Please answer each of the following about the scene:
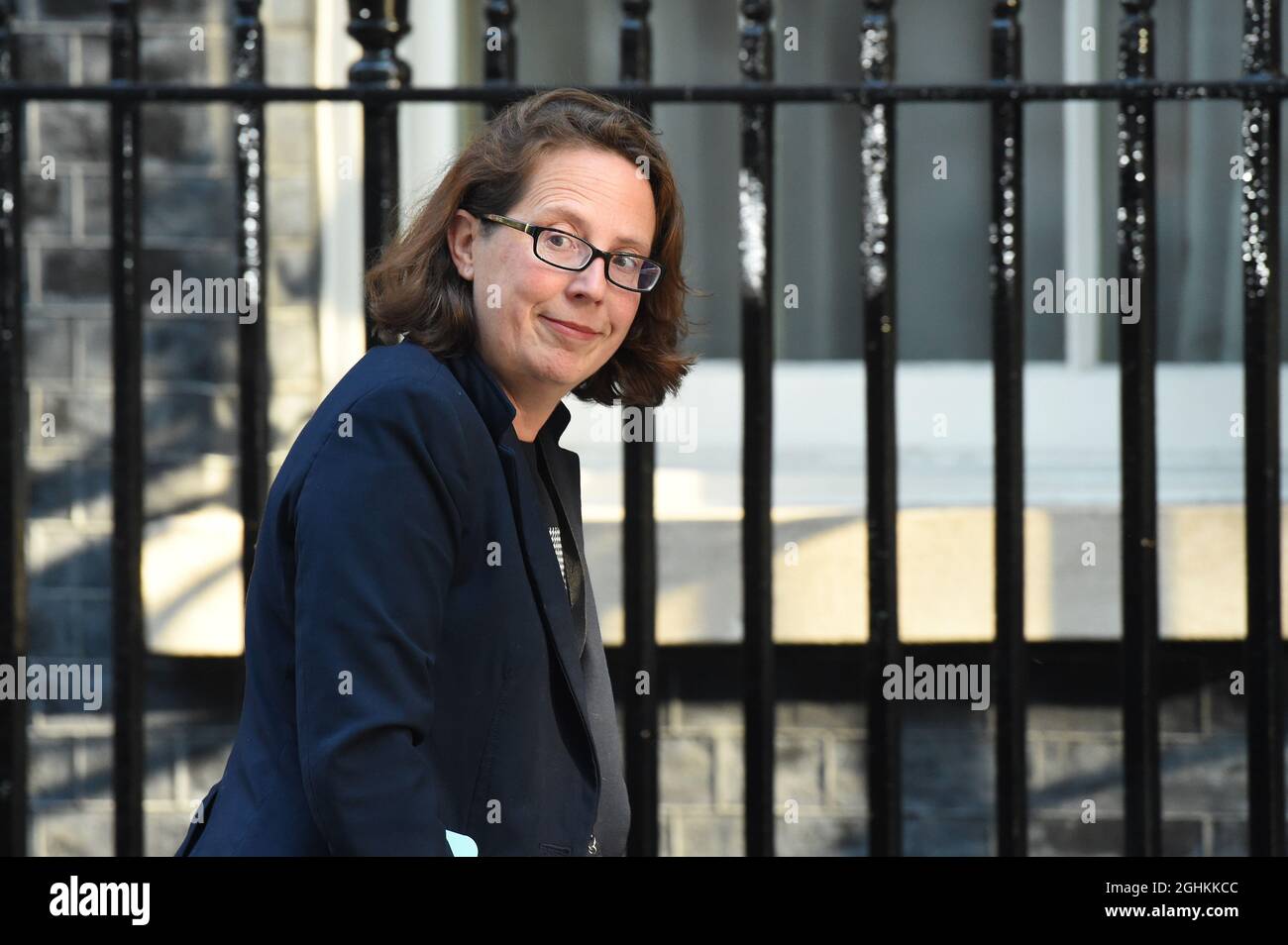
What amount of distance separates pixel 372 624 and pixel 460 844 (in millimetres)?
275

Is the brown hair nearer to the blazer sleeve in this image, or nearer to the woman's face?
the woman's face

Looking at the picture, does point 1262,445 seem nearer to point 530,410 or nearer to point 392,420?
point 530,410

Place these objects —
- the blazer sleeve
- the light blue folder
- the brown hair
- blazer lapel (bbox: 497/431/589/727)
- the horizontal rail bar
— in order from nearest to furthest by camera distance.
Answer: the blazer sleeve, the light blue folder, blazer lapel (bbox: 497/431/589/727), the brown hair, the horizontal rail bar

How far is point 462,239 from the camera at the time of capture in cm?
181

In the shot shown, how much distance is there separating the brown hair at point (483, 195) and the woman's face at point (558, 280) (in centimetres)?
2

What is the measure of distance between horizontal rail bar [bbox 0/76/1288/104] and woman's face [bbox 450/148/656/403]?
514 mm

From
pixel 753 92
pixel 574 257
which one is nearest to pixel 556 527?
pixel 574 257

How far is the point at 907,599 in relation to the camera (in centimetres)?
309

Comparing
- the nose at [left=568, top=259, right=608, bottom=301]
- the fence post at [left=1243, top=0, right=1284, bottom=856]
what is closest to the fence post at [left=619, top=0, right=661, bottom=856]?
the nose at [left=568, top=259, right=608, bottom=301]

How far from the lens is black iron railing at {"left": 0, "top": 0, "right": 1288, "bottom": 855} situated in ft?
7.31

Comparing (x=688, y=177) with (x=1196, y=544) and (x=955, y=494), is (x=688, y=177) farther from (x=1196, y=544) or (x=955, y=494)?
(x=1196, y=544)

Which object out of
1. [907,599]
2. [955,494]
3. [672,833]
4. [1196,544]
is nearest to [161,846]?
[672,833]
